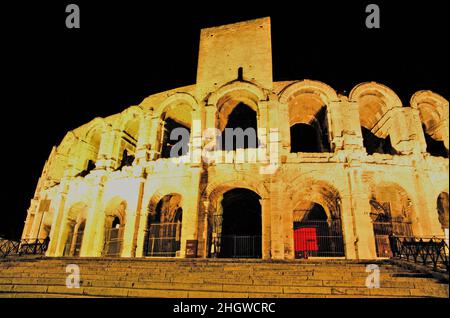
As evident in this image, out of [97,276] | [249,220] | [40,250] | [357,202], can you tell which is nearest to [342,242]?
[357,202]

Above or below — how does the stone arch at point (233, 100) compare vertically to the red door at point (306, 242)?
above

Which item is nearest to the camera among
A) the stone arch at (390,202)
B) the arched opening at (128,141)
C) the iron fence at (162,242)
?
the stone arch at (390,202)

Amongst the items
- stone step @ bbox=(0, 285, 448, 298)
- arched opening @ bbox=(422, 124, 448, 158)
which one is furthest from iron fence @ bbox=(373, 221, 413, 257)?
stone step @ bbox=(0, 285, 448, 298)

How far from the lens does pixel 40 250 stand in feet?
60.5

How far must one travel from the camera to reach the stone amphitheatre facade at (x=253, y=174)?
15031mm

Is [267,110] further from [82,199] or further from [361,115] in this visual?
[82,199]

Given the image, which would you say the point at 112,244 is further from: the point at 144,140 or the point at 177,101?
the point at 177,101

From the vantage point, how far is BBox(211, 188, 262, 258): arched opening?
17062mm

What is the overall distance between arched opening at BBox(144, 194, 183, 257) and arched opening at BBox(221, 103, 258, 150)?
196 inches

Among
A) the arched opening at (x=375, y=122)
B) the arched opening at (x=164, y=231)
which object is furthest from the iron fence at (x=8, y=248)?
the arched opening at (x=375, y=122)

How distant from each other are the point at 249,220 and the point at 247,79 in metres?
8.67

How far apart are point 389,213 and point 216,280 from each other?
12082 mm

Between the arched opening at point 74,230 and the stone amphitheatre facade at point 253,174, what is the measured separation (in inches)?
2.5

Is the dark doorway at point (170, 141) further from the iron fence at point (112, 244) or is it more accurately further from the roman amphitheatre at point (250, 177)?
the iron fence at point (112, 244)
